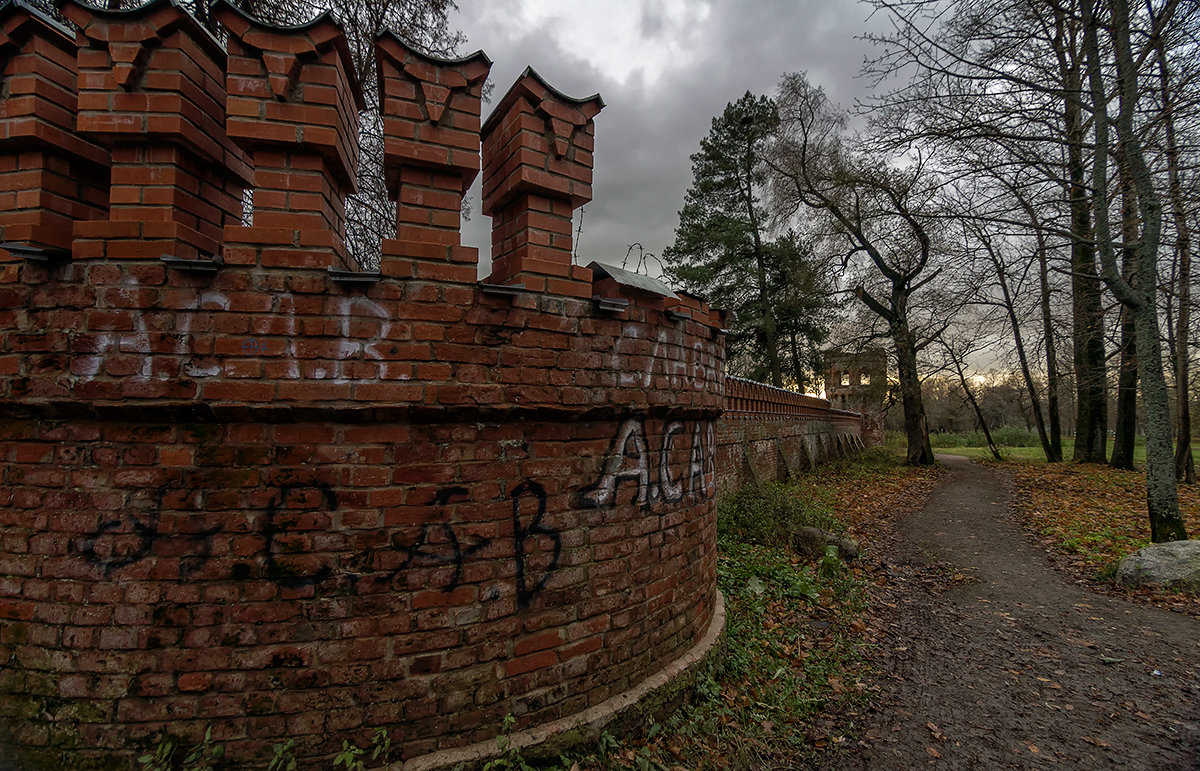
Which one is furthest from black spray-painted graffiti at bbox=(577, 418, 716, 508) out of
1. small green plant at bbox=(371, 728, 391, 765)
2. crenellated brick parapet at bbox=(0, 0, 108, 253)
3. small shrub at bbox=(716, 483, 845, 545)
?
small shrub at bbox=(716, 483, 845, 545)

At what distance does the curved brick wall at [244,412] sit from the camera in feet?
6.54

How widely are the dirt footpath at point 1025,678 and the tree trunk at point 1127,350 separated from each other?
→ 4038 millimetres

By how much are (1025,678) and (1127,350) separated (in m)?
11.5

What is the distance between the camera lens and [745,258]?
79.0 feet

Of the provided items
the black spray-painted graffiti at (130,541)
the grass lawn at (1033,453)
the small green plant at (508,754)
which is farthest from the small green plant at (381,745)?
the grass lawn at (1033,453)

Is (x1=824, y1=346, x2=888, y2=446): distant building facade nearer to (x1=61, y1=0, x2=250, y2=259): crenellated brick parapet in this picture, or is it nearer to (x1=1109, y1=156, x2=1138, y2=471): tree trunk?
(x1=1109, y1=156, x2=1138, y2=471): tree trunk

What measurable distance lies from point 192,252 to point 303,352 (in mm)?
608

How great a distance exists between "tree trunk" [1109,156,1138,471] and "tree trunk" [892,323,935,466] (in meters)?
4.61

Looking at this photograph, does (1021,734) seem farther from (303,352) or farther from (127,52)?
(127,52)

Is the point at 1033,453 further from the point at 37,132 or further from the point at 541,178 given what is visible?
the point at 37,132

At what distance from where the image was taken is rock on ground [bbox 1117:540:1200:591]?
5465mm

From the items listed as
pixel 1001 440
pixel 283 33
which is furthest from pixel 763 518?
pixel 1001 440

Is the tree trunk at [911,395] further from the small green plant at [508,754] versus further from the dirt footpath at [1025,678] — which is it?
the small green plant at [508,754]

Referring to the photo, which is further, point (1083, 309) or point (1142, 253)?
point (1083, 309)
